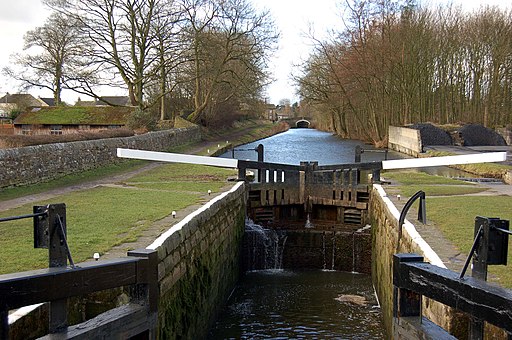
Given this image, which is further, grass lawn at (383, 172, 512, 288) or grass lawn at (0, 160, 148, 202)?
grass lawn at (0, 160, 148, 202)

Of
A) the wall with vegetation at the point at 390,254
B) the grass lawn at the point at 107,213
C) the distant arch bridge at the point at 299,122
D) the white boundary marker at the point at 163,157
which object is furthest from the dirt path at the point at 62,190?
the distant arch bridge at the point at 299,122

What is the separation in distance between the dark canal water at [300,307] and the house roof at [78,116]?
23577mm

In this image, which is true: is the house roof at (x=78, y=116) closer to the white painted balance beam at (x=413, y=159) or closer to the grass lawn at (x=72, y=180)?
the grass lawn at (x=72, y=180)

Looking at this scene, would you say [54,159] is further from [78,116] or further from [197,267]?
[78,116]

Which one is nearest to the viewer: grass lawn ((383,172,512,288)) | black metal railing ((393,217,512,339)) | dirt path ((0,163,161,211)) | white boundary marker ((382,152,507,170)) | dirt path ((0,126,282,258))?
black metal railing ((393,217,512,339))

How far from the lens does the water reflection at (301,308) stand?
376 inches

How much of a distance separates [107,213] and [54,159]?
686 centimetres

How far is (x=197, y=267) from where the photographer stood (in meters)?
9.19

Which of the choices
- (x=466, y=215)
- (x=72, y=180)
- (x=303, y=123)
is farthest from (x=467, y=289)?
(x=303, y=123)

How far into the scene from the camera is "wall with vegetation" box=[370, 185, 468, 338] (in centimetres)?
568

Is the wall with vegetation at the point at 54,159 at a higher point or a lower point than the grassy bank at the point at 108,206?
higher

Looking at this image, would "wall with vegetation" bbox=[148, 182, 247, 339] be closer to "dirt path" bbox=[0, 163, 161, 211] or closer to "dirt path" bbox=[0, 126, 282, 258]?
"dirt path" bbox=[0, 126, 282, 258]

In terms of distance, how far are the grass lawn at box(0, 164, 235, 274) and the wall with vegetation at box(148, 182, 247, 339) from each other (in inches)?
27.9

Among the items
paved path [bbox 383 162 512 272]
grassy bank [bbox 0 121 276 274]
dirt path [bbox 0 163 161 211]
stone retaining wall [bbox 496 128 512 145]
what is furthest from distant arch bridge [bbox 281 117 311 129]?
paved path [bbox 383 162 512 272]
